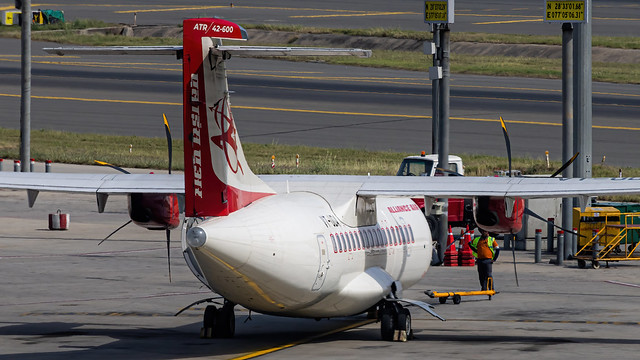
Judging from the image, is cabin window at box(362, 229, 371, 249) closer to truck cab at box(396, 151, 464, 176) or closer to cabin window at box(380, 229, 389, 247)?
cabin window at box(380, 229, 389, 247)

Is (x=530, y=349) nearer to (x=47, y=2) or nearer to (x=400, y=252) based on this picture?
(x=400, y=252)

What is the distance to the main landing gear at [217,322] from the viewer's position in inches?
899

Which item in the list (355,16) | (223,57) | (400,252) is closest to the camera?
(223,57)

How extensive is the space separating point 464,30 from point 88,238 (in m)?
61.5

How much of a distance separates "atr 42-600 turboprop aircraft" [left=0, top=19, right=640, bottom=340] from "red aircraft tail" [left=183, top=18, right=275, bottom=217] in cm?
2

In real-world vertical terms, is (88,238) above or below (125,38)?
below

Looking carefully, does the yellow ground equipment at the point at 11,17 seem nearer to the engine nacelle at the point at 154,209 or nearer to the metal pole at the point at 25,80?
the metal pole at the point at 25,80

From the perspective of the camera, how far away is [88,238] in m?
39.8

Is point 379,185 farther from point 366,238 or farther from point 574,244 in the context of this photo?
point 574,244

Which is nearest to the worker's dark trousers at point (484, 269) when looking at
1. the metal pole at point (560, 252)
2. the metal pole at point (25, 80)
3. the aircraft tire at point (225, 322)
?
the aircraft tire at point (225, 322)

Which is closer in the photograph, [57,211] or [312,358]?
[312,358]

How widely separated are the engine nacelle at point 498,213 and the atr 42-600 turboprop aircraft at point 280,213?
3cm

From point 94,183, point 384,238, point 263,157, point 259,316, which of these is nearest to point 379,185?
point 384,238

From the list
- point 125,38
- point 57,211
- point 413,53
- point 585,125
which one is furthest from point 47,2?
point 585,125
